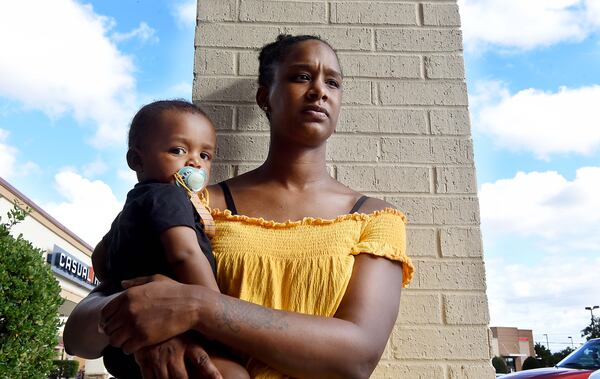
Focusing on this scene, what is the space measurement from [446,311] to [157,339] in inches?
48.3

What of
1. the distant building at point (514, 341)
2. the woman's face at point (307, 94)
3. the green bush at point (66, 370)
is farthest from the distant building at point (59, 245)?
the distant building at point (514, 341)

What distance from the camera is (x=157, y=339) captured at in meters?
1.06

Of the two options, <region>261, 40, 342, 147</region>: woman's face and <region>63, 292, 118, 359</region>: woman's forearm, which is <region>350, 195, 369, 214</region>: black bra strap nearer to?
<region>261, 40, 342, 147</region>: woman's face

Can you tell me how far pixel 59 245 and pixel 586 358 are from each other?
15.8 m

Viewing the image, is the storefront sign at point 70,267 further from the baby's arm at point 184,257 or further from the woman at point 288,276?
Result: the baby's arm at point 184,257

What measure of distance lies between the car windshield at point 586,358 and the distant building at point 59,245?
11442 mm

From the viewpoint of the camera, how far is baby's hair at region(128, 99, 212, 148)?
1469 mm

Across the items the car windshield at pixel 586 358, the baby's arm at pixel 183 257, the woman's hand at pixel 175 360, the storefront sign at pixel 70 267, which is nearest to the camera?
the woman's hand at pixel 175 360

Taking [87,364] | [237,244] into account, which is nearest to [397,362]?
[237,244]

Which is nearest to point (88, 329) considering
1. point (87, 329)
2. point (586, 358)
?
point (87, 329)

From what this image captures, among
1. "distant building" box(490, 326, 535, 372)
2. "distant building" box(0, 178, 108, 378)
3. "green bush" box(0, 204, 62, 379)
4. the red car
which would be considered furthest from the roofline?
"distant building" box(490, 326, 535, 372)

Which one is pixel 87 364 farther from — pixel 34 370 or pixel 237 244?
pixel 237 244

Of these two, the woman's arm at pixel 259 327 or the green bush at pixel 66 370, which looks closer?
the woman's arm at pixel 259 327

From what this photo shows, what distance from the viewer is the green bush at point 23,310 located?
17.7ft
